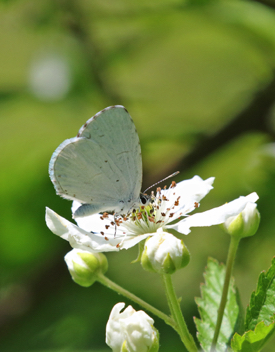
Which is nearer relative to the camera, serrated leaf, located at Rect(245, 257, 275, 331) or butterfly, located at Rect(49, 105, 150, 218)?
serrated leaf, located at Rect(245, 257, 275, 331)

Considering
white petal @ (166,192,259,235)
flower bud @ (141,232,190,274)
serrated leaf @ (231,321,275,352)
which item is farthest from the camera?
white petal @ (166,192,259,235)

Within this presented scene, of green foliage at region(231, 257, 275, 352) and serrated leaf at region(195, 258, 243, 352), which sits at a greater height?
green foliage at region(231, 257, 275, 352)

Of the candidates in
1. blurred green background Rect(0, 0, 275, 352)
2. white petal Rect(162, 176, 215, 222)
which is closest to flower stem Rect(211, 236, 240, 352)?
white petal Rect(162, 176, 215, 222)

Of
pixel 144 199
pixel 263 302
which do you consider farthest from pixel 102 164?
pixel 263 302

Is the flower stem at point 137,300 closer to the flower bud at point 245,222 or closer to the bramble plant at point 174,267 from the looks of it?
the bramble plant at point 174,267

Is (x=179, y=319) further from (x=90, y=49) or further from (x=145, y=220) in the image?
(x=90, y=49)

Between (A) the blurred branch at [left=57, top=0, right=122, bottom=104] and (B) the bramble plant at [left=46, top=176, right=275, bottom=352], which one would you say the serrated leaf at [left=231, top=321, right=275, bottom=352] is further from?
(A) the blurred branch at [left=57, top=0, right=122, bottom=104]
